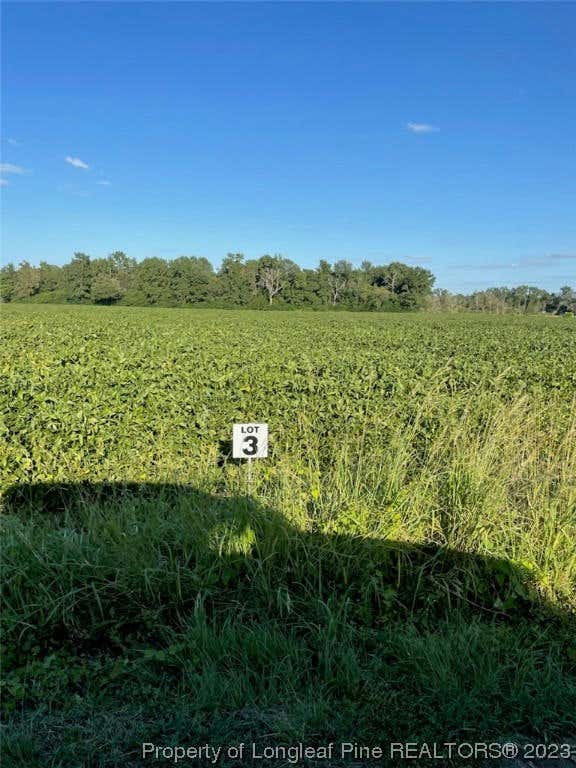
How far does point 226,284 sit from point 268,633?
297ft

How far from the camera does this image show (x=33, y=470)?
489 centimetres

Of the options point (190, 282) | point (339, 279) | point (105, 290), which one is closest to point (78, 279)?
point (105, 290)

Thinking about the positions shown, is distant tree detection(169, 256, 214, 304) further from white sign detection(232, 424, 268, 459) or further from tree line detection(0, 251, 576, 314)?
white sign detection(232, 424, 268, 459)

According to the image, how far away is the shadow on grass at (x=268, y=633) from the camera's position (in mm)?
2254

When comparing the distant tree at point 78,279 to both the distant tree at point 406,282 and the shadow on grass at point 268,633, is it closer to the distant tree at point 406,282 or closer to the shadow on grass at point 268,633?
the distant tree at point 406,282

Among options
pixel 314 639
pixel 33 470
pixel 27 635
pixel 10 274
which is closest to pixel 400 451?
pixel 314 639

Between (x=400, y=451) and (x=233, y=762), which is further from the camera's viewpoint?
(x=400, y=451)

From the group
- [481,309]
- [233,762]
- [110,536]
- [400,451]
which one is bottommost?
[233,762]

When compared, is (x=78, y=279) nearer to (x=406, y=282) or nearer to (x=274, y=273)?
(x=274, y=273)

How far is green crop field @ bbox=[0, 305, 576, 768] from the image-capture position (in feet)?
7.41

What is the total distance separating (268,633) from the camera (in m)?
2.68

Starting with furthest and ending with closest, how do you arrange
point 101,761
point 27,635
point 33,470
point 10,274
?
point 10,274
point 33,470
point 27,635
point 101,761

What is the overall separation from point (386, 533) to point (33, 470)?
3.41 meters

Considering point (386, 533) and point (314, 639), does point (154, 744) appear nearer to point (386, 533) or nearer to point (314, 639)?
point (314, 639)
